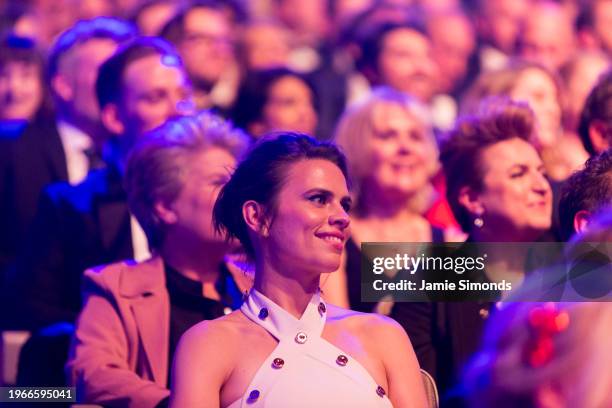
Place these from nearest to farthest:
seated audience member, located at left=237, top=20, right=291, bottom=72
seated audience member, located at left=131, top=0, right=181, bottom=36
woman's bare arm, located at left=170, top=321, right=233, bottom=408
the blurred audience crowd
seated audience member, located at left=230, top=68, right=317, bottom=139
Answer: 1. woman's bare arm, located at left=170, top=321, right=233, bottom=408
2. the blurred audience crowd
3. seated audience member, located at left=230, top=68, right=317, bottom=139
4. seated audience member, located at left=131, top=0, right=181, bottom=36
5. seated audience member, located at left=237, top=20, right=291, bottom=72

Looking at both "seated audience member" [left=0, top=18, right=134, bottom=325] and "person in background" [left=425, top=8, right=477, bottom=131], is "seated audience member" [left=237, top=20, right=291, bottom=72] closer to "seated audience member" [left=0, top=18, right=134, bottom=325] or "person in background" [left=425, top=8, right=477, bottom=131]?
"person in background" [left=425, top=8, right=477, bottom=131]

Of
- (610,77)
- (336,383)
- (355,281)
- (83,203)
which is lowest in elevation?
(336,383)

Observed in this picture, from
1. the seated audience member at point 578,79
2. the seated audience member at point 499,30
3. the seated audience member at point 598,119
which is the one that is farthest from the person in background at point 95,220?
the seated audience member at point 499,30

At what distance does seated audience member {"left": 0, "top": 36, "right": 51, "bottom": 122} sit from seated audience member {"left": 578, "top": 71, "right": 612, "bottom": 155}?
2.42 meters

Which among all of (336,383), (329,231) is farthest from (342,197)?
(336,383)

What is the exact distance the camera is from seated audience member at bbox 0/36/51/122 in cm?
523

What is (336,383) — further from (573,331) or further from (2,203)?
(2,203)

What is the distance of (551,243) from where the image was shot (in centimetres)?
340

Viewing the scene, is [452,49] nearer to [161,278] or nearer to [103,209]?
[103,209]

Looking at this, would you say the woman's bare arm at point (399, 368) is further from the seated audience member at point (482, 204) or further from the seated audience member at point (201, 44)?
the seated audience member at point (201, 44)

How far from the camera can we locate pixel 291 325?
2.80m

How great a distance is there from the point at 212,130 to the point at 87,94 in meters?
1.17

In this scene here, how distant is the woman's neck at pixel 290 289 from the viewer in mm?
2861

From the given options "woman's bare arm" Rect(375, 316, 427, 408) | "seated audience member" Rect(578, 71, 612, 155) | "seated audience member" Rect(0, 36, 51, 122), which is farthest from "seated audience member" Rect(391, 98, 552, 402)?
"seated audience member" Rect(0, 36, 51, 122)
